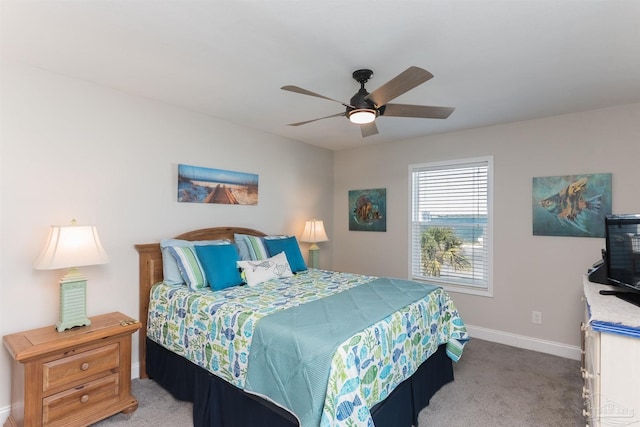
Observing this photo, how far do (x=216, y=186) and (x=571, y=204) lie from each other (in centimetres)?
366

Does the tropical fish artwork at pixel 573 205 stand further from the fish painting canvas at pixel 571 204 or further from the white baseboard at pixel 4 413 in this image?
the white baseboard at pixel 4 413

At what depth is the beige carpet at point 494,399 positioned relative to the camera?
2219 millimetres

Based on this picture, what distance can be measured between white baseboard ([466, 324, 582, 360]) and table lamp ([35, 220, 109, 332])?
3873 mm

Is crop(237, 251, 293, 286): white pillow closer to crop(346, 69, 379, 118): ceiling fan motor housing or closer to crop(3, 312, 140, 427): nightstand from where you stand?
crop(3, 312, 140, 427): nightstand

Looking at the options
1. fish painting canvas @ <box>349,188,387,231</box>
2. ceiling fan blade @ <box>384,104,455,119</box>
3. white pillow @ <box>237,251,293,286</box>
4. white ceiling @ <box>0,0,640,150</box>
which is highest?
white ceiling @ <box>0,0,640,150</box>

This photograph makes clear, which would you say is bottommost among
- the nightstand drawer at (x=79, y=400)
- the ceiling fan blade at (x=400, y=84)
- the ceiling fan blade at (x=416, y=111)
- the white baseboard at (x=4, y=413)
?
the white baseboard at (x=4, y=413)

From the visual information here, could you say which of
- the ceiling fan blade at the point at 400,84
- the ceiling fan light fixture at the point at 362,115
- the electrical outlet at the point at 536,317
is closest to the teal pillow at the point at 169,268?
the ceiling fan light fixture at the point at 362,115

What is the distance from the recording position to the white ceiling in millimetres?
1652

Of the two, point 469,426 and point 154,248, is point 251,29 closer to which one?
point 154,248

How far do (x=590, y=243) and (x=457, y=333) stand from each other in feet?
5.58

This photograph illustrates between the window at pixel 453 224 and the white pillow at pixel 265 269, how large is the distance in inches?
75.7

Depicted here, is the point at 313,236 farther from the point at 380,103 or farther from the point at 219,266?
the point at 380,103

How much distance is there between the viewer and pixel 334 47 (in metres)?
2.00

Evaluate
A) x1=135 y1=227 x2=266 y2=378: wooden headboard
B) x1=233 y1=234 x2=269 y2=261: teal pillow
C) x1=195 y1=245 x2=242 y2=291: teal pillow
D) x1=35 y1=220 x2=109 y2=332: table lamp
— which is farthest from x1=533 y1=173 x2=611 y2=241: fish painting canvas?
x1=35 y1=220 x2=109 y2=332: table lamp
